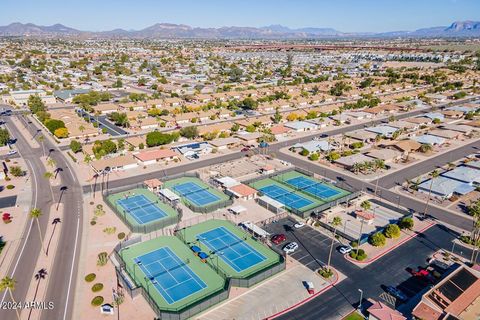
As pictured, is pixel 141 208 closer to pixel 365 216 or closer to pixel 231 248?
pixel 231 248

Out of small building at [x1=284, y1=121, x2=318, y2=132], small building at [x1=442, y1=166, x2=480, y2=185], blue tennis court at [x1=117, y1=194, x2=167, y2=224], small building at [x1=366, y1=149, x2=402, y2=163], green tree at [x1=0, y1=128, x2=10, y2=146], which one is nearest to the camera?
blue tennis court at [x1=117, y1=194, x2=167, y2=224]

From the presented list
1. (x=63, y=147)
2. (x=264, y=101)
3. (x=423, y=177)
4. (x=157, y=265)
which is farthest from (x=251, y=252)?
(x=264, y=101)

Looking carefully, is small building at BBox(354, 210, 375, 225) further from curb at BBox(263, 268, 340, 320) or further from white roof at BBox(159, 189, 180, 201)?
white roof at BBox(159, 189, 180, 201)

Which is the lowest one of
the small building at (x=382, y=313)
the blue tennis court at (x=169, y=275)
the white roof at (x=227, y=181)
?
the blue tennis court at (x=169, y=275)

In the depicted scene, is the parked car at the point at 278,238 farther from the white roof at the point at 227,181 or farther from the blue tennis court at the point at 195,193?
the white roof at the point at 227,181

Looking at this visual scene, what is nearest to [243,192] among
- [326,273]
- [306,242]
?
[306,242]

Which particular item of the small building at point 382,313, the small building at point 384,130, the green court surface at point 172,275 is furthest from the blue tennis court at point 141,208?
the small building at point 384,130

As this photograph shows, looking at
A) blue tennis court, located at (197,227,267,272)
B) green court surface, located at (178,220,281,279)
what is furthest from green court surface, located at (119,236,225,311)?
blue tennis court, located at (197,227,267,272)
